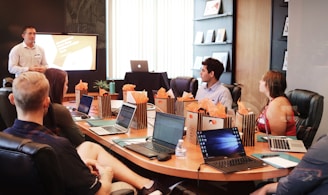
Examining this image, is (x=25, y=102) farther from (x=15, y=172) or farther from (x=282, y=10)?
(x=282, y=10)

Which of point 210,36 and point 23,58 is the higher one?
point 210,36

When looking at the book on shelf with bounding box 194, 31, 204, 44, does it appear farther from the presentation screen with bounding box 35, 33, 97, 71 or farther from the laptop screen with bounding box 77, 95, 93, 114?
the laptop screen with bounding box 77, 95, 93, 114

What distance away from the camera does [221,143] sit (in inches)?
88.4

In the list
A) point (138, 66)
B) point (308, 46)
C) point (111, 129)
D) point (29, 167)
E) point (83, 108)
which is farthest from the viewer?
point (138, 66)

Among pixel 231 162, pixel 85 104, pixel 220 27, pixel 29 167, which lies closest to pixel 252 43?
pixel 220 27

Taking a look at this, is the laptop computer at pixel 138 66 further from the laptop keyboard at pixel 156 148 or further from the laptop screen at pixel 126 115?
the laptop keyboard at pixel 156 148

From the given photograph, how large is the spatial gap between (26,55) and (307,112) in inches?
164

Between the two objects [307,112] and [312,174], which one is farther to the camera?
[307,112]

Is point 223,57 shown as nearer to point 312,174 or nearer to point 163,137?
point 163,137

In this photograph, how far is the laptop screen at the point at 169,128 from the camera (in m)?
2.45

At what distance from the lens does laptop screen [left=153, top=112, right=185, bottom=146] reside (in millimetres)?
2451

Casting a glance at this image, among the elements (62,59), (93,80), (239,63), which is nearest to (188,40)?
(239,63)

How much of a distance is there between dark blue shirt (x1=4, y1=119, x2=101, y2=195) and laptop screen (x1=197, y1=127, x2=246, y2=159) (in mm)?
704

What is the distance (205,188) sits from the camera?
88.3 inches
